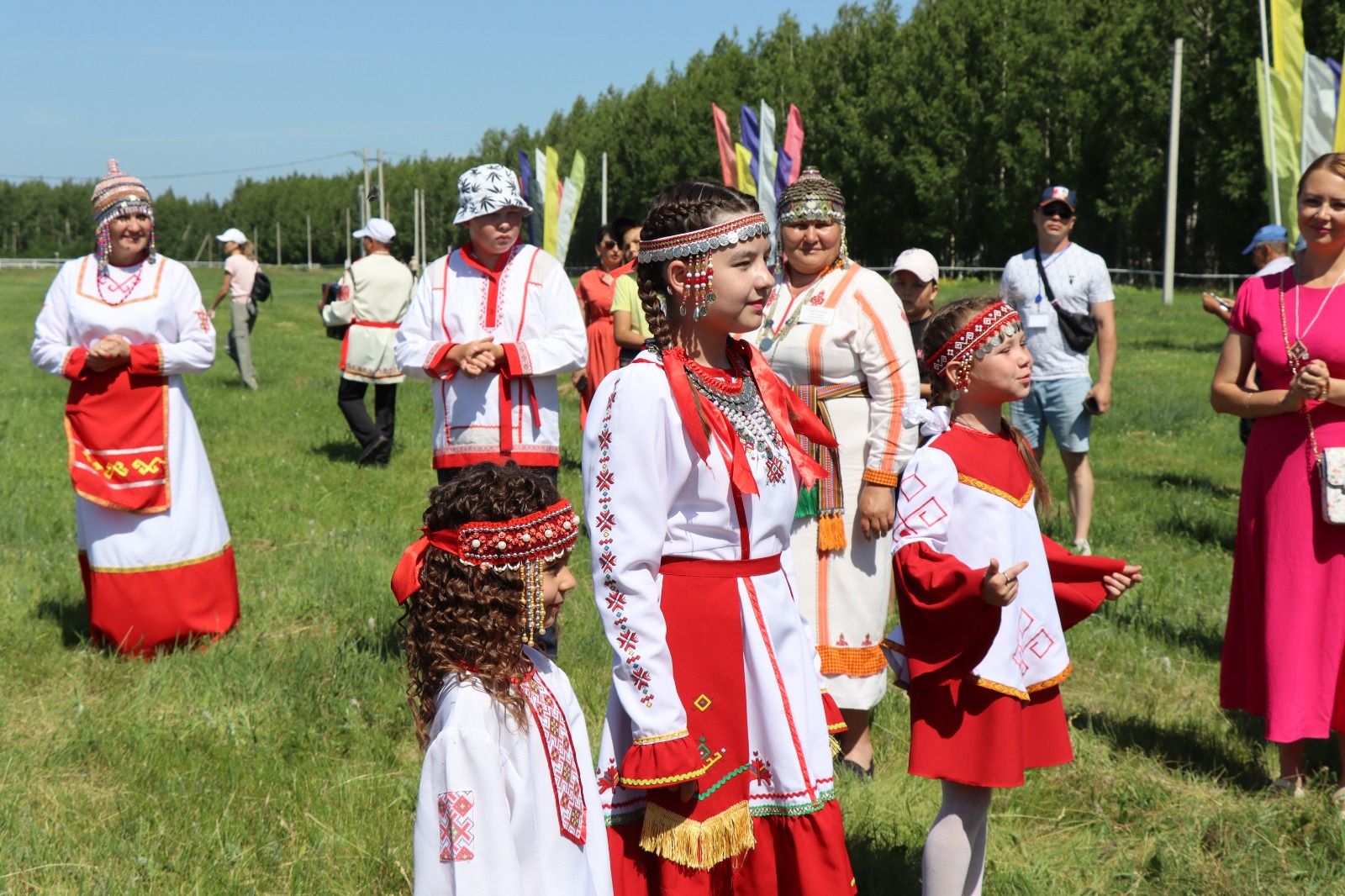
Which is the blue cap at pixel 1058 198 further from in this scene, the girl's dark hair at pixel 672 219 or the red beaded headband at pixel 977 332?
the girl's dark hair at pixel 672 219

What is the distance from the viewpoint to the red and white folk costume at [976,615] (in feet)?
10.7

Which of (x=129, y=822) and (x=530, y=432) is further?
(x=530, y=432)

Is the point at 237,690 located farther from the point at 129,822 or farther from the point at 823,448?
the point at 823,448

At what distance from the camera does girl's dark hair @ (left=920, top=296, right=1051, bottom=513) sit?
347 cm

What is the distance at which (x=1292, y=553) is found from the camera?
14.7 ft

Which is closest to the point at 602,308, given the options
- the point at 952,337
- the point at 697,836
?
the point at 952,337

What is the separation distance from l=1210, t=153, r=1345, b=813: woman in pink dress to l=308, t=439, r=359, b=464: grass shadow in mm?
8556

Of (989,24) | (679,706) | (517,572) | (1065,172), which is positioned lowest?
(679,706)

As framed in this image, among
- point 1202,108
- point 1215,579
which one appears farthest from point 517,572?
point 1202,108

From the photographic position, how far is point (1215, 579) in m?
7.35

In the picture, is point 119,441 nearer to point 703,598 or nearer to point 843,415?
point 843,415

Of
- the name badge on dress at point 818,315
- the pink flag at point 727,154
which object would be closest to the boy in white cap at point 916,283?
the name badge on dress at point 818,315

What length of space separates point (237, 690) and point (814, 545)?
259cm

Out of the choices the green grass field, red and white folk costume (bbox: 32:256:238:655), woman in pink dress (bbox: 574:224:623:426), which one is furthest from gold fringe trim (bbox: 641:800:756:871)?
woman in pink dress (bbox: 574:224:623:426)
